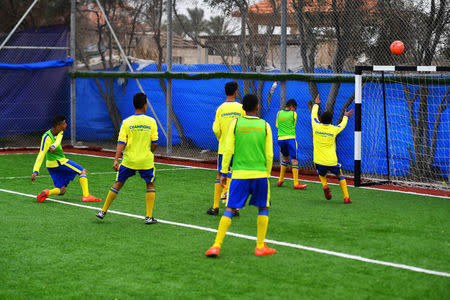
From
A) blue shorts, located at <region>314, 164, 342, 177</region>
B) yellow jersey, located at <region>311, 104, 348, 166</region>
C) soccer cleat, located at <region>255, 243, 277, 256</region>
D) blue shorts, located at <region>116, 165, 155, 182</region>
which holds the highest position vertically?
yellow jersey, located at <region>311, 104, 348, 166</region>

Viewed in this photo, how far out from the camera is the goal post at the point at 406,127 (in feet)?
42.1

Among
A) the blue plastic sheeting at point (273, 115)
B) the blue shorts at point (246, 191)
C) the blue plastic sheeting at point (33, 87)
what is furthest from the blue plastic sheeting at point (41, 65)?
the blue shorts at point (246, 191)

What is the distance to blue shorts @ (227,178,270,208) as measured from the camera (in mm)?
7230

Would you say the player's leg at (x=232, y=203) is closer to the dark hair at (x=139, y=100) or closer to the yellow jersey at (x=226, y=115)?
the dark hair at (x=139, y=100)

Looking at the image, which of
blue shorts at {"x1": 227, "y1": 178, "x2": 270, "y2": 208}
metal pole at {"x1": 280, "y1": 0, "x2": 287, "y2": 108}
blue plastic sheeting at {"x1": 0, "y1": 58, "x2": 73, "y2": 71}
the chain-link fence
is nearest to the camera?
blue shorts at {"x1": 227, "y1": 178, "x2": 270, "y2": 208}

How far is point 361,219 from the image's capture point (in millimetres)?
9445

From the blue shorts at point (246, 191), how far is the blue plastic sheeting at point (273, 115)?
22.2 feet

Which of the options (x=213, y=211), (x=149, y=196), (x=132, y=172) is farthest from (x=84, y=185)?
(x=213, y=211)

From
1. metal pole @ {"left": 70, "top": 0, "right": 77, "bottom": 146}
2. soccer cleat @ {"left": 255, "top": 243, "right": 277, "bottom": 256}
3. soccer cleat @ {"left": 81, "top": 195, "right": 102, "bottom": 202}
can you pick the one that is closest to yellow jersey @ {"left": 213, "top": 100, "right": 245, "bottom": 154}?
soccer cleat @ {"left": 81, "top": 195, "right": 102, "bottom": 202}

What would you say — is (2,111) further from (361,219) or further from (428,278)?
(428,278)

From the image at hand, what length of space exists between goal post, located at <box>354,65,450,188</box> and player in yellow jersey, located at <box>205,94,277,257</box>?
572cm

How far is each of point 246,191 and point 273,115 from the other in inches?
338

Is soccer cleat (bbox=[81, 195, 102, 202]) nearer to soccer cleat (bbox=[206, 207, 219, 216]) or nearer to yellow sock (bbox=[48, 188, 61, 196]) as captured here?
yellow sock (bbox=[48, 188, 61, 196])

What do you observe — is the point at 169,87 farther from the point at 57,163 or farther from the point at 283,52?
the point at 57,163
